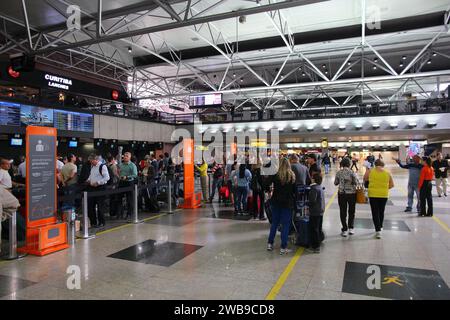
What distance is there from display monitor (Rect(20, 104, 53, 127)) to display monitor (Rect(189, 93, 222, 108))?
30.5 feet

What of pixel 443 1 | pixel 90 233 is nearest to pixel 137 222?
pixel 90 233

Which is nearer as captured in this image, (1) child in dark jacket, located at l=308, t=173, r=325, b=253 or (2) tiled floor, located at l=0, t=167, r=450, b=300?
(2) tiled floor, located at l=0, t=167, r=450, b=300

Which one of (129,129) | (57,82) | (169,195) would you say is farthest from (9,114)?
(169,195)

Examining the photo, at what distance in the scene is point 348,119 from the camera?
20500 millimetres

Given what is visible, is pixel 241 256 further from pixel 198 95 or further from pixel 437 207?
pixel 198 95

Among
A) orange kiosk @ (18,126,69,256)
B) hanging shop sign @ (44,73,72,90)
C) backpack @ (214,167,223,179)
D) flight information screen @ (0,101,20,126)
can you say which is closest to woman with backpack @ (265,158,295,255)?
orange kiosk @ (18,126,69,256)

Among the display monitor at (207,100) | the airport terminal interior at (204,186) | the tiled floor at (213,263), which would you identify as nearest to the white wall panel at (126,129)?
the airport terminal interior at (204,186)

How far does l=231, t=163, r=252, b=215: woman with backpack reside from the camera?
860 cm

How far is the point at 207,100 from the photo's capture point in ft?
67.2

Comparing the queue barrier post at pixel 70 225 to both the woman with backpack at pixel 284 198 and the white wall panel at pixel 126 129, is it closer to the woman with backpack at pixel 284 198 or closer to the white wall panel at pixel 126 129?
the woman with backpack at pixel 284 198

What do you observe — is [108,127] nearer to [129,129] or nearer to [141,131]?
[129,129]

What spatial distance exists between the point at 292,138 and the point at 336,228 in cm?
1604

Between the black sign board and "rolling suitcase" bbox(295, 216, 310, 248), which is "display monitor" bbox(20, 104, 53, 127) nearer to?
the black sign board

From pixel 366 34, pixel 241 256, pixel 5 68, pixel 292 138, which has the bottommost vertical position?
pixel 241 256
